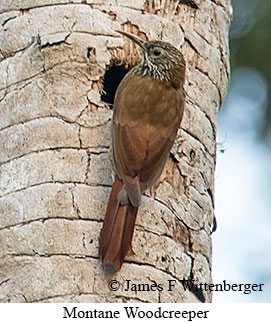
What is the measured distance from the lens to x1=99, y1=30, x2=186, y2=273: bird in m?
4.34

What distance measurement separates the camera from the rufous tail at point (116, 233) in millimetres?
4273

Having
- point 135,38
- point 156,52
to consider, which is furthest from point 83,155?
point 156,52

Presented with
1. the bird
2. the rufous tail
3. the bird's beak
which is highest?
the bird's beak

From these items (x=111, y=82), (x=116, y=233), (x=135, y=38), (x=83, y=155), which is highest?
(x=111, y=82)

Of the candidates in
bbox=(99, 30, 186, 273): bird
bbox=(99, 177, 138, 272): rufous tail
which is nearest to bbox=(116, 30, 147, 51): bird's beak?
bbox=(99, 30, 186, 273): bird

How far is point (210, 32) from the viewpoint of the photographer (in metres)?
5.31

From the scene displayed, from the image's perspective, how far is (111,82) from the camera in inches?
212

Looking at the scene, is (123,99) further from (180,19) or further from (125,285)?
(125,285)

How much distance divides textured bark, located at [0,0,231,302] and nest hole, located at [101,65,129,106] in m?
0.13

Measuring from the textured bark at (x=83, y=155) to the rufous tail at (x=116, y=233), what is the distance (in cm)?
5

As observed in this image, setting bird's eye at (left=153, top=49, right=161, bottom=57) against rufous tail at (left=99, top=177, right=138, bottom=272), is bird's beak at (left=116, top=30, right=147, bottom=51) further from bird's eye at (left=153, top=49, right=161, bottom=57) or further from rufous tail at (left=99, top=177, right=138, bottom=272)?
rufous tail at (left=99, top=177, right=138, bottom=272)

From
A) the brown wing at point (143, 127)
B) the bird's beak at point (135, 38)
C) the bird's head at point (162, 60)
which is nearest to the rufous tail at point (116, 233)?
the brown wing at point (143, 127)

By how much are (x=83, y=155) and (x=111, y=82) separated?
0.92 m

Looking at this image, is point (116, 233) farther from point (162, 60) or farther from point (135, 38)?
point (162, 60)
